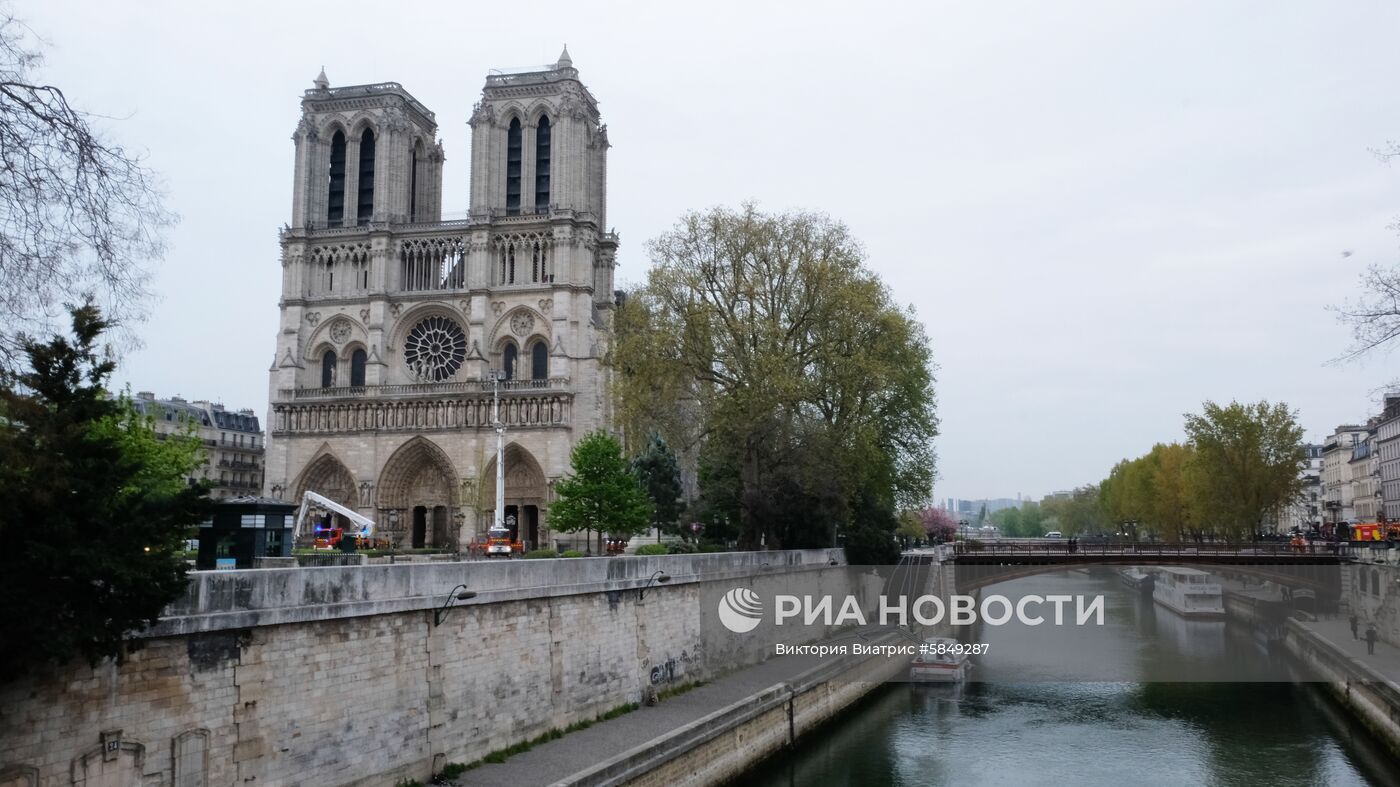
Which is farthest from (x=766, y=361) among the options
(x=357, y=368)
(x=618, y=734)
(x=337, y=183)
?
(x=337, y=183)

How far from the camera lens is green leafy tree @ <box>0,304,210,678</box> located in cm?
925

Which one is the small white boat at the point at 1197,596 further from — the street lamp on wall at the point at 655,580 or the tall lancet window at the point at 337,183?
the tall lancet window at the point at 337,183

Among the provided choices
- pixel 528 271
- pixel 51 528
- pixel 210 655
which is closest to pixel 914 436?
pixel 528 271

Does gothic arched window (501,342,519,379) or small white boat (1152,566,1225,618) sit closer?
small white boat (1152,566,1225,618)

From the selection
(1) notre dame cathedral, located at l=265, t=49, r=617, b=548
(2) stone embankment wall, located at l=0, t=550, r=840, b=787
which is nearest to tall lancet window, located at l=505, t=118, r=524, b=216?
(1) notre dame cathedral, located at l=265, t=49, r=617, b=548

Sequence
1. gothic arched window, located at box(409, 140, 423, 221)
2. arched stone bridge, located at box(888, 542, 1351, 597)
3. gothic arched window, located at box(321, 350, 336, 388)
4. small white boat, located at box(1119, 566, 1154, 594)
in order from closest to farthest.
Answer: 1. arched stone bridge, located at box(888, 542, 1351, 597)
2. gothic arched window, located at box(321, 350, 336, 388)
3. gothic arched window, located at box(409, 140, 423, 221)
4. small white boat, located at box(1119, 566, 1154, 594)

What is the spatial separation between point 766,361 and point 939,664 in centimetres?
1081

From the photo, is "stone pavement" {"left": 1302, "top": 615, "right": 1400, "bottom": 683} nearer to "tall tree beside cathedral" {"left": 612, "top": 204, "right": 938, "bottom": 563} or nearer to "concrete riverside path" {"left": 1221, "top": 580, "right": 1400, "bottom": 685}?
"concrete riverside path" {"left": 1221, "top": 580, "right": 1400, "bottom": 685}

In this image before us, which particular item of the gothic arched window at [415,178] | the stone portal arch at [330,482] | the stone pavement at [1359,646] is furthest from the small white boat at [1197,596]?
the gothic arched window at [415,178]

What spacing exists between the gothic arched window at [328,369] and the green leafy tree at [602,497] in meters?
22.9

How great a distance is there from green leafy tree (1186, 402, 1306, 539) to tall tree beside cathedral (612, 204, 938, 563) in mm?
25386

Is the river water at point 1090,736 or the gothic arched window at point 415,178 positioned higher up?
the gothic arched window at point 415,178

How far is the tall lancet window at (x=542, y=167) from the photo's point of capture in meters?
58.6

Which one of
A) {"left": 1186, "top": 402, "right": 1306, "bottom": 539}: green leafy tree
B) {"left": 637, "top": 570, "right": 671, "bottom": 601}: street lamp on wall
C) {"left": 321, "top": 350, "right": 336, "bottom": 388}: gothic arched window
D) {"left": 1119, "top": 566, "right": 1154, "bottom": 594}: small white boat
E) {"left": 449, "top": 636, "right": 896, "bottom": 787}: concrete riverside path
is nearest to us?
{"left": 449, "top": 636, "right": 896, "bottom": 787}: concrete riverside path
